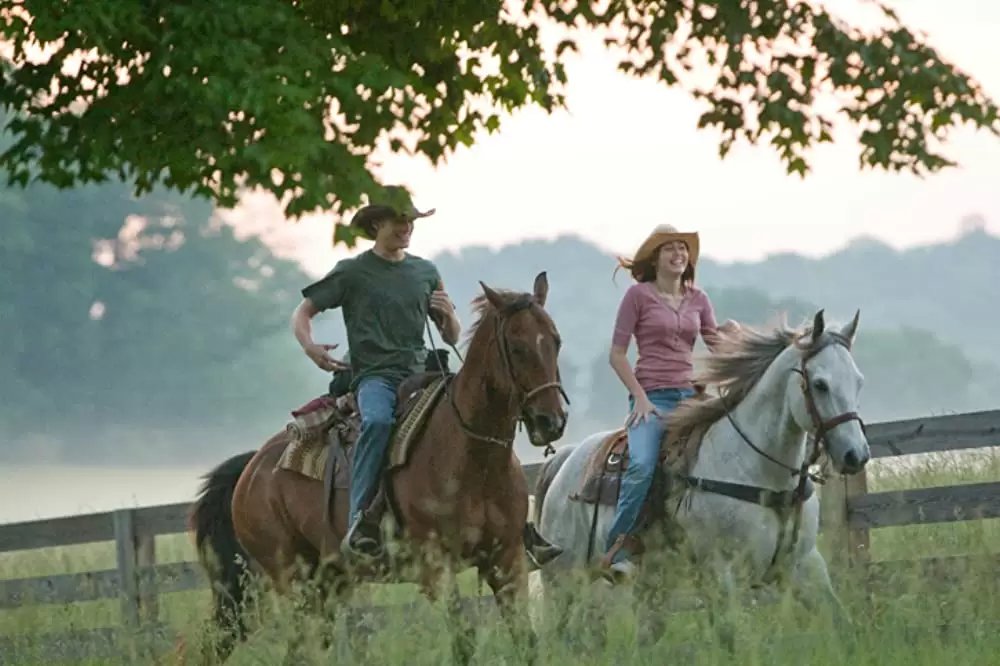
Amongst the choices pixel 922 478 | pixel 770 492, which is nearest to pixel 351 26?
pixel 770 492

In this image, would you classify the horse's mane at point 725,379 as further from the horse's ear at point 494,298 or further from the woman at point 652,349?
the horse's ear at point 494,298

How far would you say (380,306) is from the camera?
866cm

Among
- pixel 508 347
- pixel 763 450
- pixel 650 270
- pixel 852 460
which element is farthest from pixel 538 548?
pixel 650 270

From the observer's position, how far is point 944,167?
1106 centimetres

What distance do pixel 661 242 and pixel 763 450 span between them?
1375mm

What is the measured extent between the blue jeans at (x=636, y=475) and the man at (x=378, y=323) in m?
0.63

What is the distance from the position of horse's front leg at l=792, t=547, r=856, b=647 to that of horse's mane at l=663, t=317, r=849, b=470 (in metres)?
Answer: 0.91

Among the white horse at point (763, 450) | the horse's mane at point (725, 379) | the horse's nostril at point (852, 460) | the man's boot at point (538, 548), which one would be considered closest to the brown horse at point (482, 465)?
the man's boot at point (538, 548)

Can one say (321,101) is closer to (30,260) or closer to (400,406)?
(400,406)

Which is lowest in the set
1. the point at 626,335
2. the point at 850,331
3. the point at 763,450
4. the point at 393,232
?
the point at 763,450

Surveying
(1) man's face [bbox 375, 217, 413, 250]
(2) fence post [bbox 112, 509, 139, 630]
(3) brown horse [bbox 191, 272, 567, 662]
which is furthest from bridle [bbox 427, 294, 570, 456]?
(2) fence post [bbox 112, 509, 139, 630]

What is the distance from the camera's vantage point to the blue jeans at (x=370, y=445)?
853 centimetres

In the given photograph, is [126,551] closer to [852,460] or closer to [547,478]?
[547,478]

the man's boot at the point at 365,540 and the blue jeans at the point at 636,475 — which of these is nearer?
the man's boot at the point at 365,540
